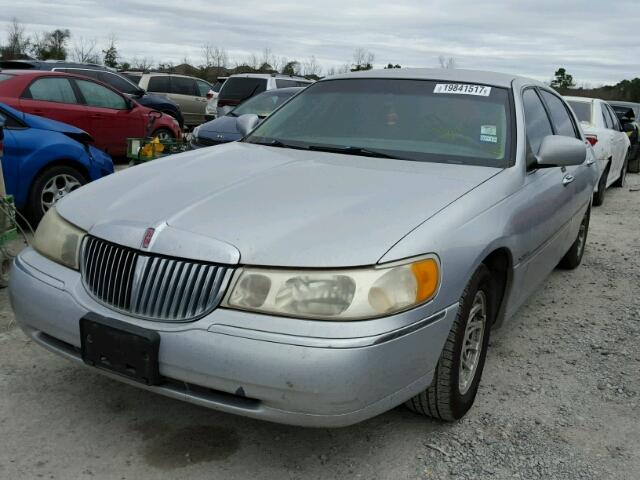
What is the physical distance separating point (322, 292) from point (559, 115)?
3385mm

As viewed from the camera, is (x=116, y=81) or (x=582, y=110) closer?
(x=582, y=110)

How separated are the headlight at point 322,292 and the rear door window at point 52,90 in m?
7.70

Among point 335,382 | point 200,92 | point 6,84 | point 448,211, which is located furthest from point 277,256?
point 200,92

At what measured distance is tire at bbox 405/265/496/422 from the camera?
9.12 ft

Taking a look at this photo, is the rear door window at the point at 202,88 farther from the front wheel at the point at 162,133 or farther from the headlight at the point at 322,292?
the headlight at the point at 322,292

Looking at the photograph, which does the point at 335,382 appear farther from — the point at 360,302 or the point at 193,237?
the point at 193,237

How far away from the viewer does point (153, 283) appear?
247 centimetres

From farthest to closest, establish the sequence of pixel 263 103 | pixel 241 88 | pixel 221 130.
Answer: pixel 241 88 < pixel 263 103 < pixel 221 130

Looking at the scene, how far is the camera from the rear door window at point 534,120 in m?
3.85

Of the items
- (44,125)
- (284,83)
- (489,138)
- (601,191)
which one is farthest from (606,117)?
(44,125)

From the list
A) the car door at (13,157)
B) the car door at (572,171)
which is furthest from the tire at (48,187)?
the car door at (572,171)

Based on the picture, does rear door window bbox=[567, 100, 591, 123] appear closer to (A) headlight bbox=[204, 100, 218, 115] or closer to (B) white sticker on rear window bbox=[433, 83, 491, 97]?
(B) white sticker on rear window bbox=[433, 83, 491, 97]

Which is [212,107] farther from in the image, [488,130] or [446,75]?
[488,130]

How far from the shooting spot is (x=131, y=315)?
8.23ft
